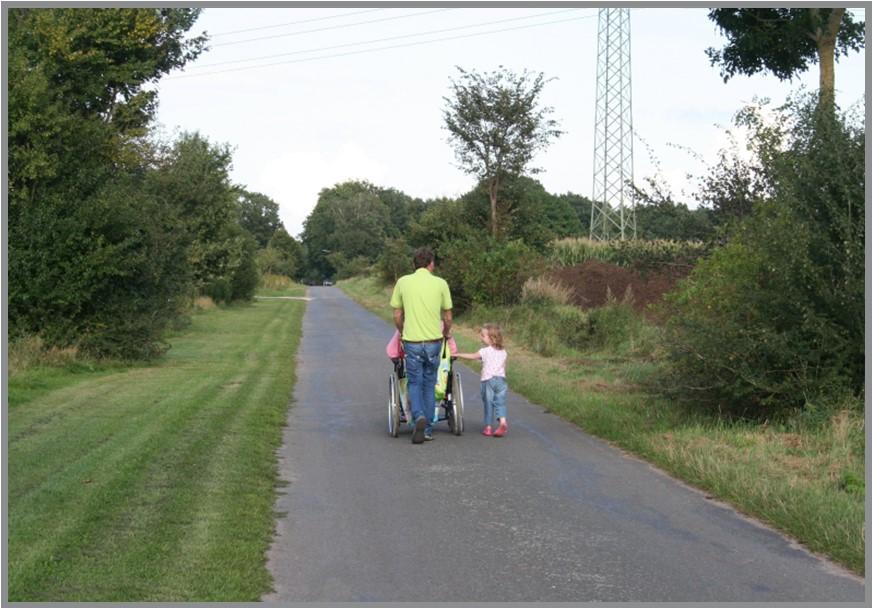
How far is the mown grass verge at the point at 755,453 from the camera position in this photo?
7453 mm

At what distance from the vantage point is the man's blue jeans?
11.6m

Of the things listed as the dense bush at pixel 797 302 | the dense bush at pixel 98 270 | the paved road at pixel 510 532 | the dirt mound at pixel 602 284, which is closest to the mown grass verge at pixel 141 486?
the paved road at pixel 510 532

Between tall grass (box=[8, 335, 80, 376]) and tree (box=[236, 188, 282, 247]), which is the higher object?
tree (box=[236, 188, 282, 247])

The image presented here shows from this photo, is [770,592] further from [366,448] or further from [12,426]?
[12,426]

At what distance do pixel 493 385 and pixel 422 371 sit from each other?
95cm

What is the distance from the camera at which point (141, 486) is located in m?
8.73

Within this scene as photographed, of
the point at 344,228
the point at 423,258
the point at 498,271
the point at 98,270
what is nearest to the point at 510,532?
the point at 423,258

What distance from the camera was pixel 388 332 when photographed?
1325 inches

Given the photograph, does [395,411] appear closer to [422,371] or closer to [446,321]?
[422,371]

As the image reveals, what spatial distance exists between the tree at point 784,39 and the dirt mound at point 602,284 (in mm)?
13001

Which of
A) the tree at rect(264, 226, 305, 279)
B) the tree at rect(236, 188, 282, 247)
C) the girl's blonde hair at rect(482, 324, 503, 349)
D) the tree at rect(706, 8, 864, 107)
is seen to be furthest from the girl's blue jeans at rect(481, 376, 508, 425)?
the tree at rect(236, 188, 282, 247)

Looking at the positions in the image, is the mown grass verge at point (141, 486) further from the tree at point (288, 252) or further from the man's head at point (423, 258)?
the tree at point (288, 252)

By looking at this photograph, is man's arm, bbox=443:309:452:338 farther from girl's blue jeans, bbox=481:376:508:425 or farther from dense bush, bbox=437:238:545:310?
dense bush, bbox=437:238:545:310

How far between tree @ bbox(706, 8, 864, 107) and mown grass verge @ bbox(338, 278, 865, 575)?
220 inches
